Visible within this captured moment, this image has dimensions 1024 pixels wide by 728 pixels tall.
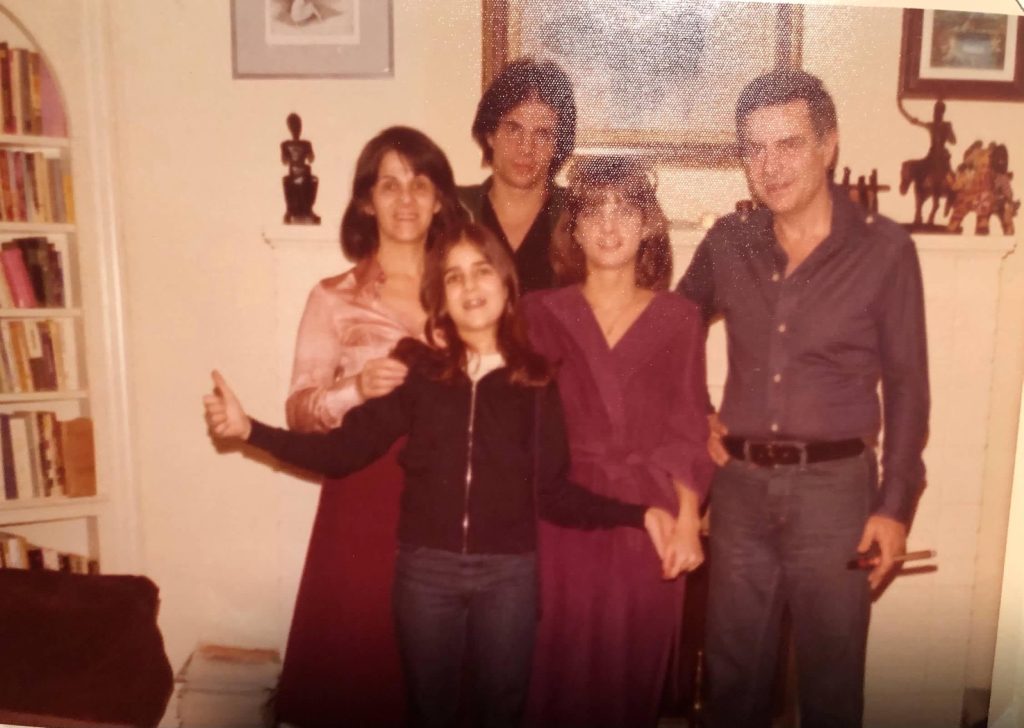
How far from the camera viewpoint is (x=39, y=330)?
154cm

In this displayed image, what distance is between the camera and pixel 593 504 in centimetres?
141

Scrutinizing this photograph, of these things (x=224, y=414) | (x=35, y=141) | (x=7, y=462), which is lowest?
(x=7, y=462)

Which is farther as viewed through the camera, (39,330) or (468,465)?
(39,330)

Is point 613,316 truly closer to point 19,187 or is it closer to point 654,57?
point 654,57

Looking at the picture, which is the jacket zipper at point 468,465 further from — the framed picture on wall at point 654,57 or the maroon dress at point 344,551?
the framed picture on wall at point 654,57

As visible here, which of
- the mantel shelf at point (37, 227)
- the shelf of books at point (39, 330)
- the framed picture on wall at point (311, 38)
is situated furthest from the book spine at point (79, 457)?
the framed picture on wall at point (311, 38)

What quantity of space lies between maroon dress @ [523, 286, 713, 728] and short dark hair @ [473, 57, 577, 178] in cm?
31

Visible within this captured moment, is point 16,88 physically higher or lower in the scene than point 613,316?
higher

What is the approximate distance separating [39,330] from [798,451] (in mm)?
1470

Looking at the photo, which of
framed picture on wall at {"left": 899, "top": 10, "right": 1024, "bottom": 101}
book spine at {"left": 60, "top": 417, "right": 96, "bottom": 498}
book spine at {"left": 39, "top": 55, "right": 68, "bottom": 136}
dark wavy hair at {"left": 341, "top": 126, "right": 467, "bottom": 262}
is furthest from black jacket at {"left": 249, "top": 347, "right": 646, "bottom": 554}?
framed picture on wall at {"left": 899, "top": 10, "right": 1024, "bottom": 101}

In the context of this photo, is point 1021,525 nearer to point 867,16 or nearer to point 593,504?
point 593,504

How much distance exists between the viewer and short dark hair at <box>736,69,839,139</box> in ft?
4.64

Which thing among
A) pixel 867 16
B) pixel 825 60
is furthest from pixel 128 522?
pixel 867 16

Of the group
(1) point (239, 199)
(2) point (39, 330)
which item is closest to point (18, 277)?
(2) point (39, 330)
